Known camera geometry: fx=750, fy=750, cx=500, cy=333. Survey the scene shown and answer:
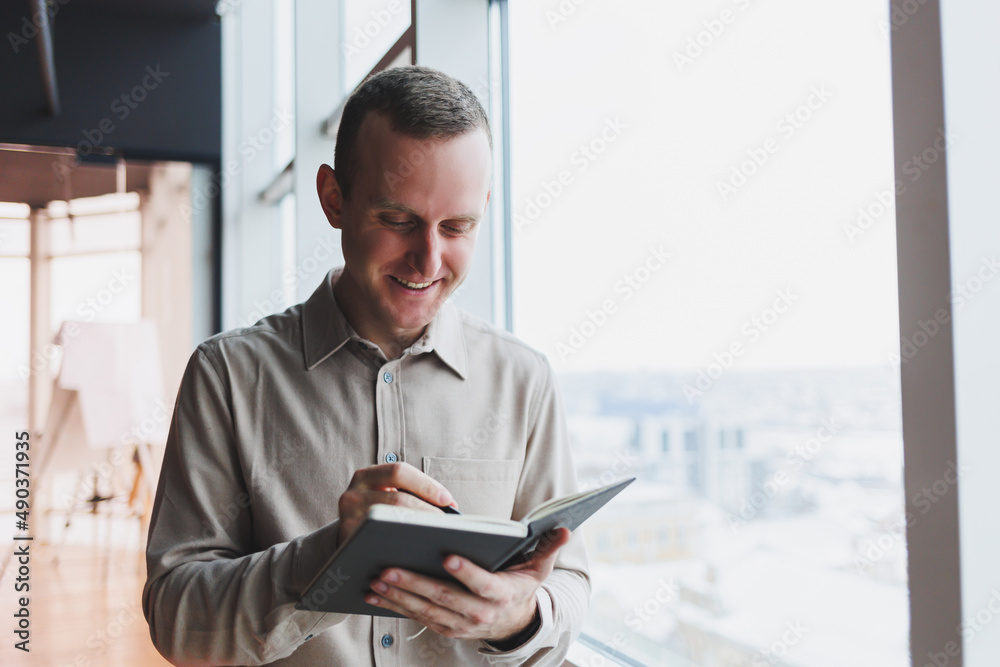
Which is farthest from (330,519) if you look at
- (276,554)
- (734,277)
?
(734,277)

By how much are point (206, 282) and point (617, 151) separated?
403cm

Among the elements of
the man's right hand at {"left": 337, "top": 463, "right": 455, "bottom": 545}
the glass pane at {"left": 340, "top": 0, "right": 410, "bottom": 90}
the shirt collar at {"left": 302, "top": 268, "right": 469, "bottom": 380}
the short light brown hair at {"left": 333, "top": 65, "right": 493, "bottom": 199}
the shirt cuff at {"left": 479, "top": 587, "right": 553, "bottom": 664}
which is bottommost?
the shirt cuff at {"left": 479, "top": 587, "right": 553, "bottom": 664}

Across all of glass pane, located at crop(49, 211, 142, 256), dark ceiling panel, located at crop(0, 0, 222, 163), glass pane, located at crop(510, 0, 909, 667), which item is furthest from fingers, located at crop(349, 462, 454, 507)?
dark ceiling panel, located at crop(0, 0, 222, 163)

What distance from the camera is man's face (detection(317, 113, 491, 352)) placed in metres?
1.18

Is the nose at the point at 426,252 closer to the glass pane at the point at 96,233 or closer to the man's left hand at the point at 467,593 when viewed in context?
the man's left hand at the point at 467,593

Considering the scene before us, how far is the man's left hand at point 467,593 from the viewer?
91 centimetres

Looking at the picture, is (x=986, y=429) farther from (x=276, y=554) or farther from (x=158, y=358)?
(x=158, y=358)

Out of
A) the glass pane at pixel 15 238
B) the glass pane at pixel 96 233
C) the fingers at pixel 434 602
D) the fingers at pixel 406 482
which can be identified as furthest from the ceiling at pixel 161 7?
the fingers at pixel 434 602

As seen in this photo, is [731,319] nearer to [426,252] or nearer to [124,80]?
[426,252]

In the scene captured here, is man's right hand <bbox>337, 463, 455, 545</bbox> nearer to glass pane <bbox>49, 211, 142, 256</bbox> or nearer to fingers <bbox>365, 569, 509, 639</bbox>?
fingers <bbox>365, 569, 509, 639</bbox>

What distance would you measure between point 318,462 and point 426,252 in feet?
1.33

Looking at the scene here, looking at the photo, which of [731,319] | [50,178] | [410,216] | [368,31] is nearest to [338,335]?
[410,216]

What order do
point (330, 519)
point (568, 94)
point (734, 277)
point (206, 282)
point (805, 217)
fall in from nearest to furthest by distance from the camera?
1. point (330, 519)
2. point (805, 217)
3. point (734, 277)
4. point (568, 94)
5. point (206, 282)

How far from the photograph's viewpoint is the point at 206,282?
523 centimetres
